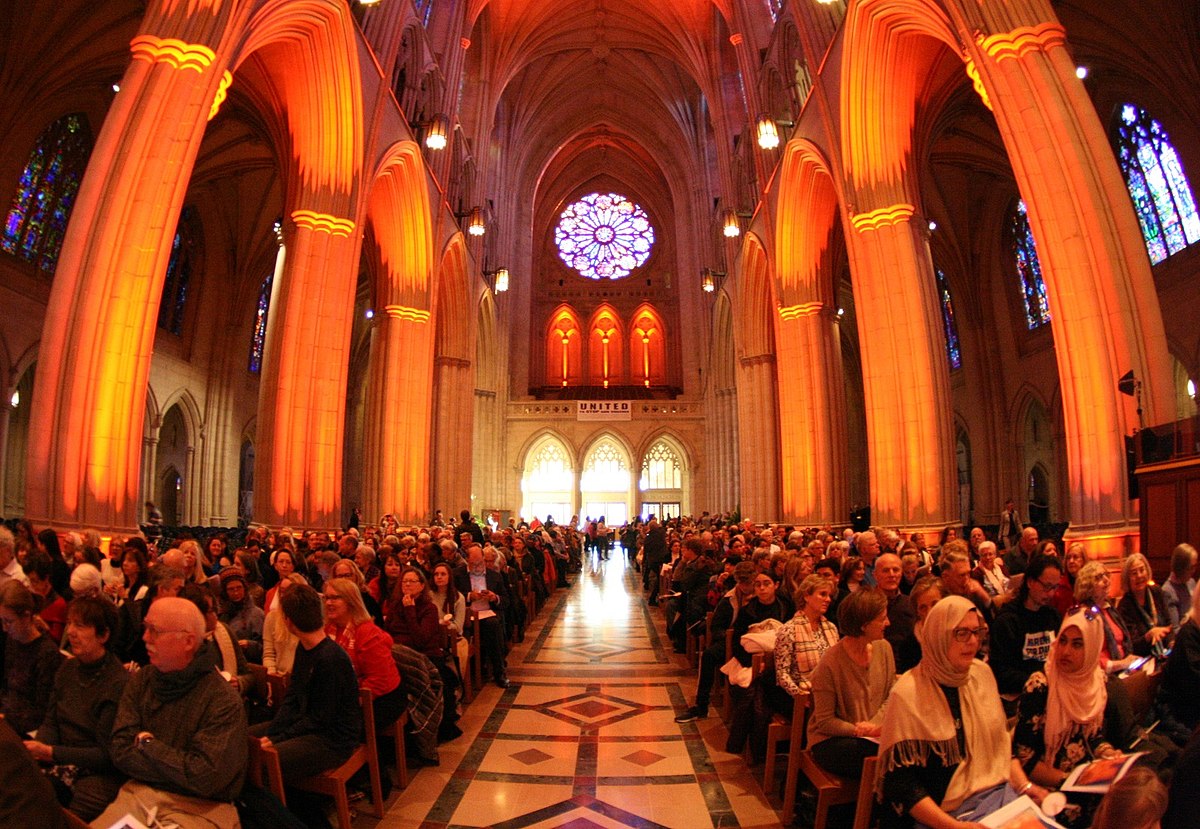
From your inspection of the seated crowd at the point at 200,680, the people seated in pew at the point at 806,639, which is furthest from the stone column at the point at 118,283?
the people seated in pew at the point at 806,639

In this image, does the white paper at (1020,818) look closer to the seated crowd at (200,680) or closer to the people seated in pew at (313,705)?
the seated crowd at (200,680)

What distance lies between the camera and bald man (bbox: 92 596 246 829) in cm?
270

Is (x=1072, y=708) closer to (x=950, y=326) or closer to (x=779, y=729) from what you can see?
(x=779, y=729)

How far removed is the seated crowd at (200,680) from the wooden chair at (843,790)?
7.26 ft

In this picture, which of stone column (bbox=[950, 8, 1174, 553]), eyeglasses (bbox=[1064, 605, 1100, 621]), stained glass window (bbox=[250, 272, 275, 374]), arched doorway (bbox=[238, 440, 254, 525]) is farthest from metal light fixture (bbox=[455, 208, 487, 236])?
eyeglasses (bbox=[1064, 605, 1100, 621])

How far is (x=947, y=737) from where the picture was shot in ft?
8.66

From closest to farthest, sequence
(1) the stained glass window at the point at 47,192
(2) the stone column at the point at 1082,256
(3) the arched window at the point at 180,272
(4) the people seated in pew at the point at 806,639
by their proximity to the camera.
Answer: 1. (4) the people seated in pew at the point at 806,639
2. (2) the stone column at the point at 1082,256
3. (1) the stained glass window at the point at 47,192
4. (3) the arched window at the point at 180,272

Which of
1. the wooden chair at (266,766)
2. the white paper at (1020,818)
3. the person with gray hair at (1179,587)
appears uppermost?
the person with gray hair at (1179,587)

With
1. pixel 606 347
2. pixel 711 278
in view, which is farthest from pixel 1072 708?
pixel 606 347

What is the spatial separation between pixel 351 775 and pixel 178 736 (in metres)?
1.43

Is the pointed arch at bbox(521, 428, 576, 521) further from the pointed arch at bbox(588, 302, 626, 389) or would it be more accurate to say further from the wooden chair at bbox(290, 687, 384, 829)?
the wooden chair at bbox(290, 687, 384, 829)

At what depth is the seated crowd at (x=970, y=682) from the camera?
8.70 feet

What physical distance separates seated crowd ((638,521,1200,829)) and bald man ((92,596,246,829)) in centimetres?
225

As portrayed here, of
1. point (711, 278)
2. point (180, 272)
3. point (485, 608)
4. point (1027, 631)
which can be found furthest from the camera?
point (711, 278)
